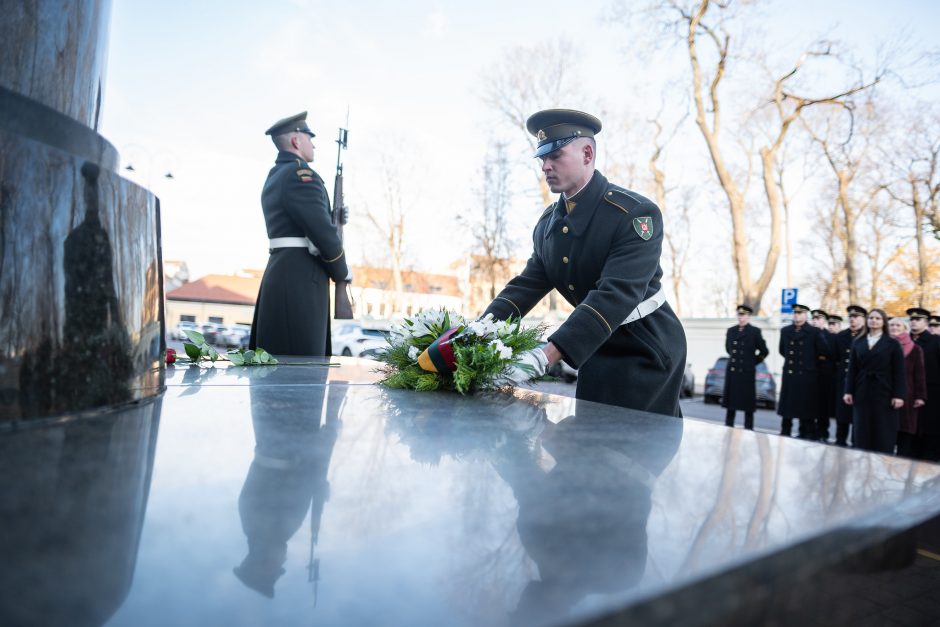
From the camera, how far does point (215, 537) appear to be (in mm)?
570

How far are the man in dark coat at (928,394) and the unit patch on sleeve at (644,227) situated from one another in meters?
8.22

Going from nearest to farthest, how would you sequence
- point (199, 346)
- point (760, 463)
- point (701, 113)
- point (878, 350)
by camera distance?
point (760, 463), point (199, 346), point (878, 350), point (701, 113)

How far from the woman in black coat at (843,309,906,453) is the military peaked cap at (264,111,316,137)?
7317mm

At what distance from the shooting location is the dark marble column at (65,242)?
1074mm

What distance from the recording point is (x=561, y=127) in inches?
95.8

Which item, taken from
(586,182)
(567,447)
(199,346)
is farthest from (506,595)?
(199,346)

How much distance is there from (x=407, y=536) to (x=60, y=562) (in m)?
0.27

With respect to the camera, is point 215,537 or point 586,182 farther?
point 586,182

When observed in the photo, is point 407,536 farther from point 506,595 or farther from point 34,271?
point 34,271

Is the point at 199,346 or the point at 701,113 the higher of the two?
the point at 701,113

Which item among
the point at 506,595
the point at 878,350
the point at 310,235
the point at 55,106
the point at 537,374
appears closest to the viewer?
the point at 506,595

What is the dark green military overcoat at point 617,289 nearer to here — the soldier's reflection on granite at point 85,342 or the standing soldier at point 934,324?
the soldier's reflection on granite at point 85,342

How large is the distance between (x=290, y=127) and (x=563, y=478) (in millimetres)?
3363

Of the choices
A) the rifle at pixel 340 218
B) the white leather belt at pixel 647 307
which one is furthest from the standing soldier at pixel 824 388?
the white leather belt at pixel 647 307
